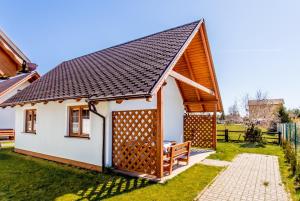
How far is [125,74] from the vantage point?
7945 mm

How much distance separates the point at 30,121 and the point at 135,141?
7.52 meters

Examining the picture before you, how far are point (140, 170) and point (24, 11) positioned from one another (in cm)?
1031

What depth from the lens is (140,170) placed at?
7.11m

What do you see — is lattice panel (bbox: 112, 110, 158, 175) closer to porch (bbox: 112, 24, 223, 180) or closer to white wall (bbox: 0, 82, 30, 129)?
porch (bbox: 112, 24, 223, 180)

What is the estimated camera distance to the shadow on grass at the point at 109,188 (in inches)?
210

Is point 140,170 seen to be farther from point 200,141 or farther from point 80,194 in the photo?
point 200,141

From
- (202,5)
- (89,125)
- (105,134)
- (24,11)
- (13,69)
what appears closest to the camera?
(13,69)

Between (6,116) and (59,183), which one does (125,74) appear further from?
(6,116)

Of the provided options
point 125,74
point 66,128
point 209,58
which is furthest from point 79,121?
point 209,58

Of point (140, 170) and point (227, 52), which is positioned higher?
point (227, 52)

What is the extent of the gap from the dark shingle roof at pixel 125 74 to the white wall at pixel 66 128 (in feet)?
2.02

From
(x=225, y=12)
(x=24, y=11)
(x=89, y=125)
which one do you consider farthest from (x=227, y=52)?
(x=24, y=11)

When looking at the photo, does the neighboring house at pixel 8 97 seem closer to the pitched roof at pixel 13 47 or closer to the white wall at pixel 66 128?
the white wall at pixel 66 128

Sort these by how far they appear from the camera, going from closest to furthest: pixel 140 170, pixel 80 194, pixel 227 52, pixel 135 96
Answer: pixel 80 194 < pixel 135 96 < pixel 140 170 < pixel 227 52
